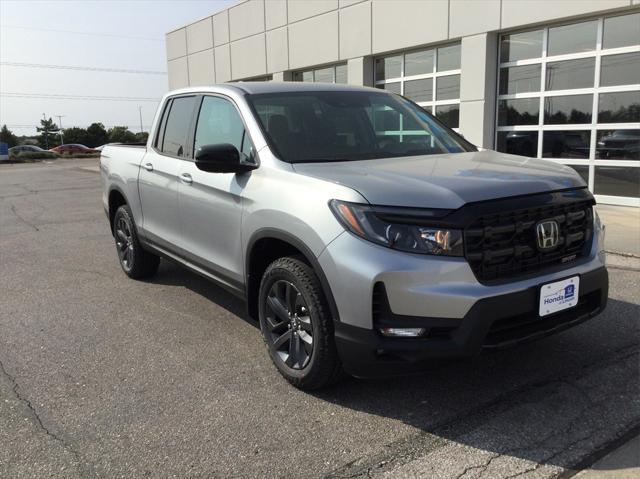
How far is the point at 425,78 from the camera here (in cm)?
1338

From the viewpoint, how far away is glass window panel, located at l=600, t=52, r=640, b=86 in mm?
9578

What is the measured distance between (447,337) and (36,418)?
2.25m

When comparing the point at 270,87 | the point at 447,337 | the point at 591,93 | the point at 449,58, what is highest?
the point at 449,58

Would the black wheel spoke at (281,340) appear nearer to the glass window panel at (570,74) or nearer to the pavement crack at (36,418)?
the pavement crack at (36,418)

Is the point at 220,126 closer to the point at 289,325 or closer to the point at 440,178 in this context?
the point at 289,325

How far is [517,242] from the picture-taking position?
3033mm

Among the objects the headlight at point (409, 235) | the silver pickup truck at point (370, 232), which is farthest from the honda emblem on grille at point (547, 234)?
the headlight at point (409, 235)

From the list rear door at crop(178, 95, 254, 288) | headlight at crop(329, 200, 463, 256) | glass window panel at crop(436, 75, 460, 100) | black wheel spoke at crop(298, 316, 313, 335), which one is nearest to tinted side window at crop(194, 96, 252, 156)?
rear door at crop(178, 95, 254, 288)

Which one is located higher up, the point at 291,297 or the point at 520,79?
the point at 520,79

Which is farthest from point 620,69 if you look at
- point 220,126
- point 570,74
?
point 220,126

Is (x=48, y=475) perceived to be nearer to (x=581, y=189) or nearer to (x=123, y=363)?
(x=123, y=363)

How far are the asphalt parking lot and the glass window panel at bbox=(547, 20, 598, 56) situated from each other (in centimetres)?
671

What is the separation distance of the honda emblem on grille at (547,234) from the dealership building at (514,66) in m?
5.09

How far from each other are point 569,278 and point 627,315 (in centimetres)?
188
